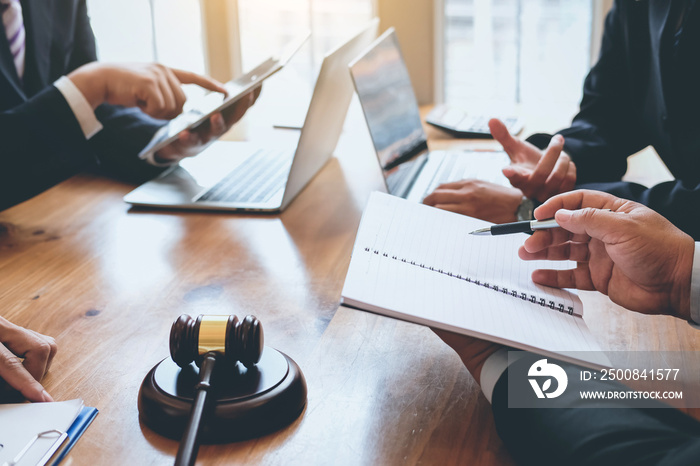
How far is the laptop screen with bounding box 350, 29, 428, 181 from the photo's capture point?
123cm

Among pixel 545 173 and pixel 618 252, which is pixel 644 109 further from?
pixel 618 252

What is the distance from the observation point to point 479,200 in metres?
1.10

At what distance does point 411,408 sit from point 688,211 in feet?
2.07

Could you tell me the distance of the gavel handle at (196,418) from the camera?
0.52m

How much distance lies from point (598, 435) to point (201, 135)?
1045 mm

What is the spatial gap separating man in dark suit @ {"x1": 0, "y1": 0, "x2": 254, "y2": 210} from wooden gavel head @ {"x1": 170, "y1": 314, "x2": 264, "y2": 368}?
2.24 ft

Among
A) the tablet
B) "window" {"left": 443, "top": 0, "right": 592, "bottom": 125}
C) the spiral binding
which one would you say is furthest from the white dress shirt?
"window" {"left": 443, "top": 0, "right": 592, "bottom": 125}

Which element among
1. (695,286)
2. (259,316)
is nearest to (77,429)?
(259,316)

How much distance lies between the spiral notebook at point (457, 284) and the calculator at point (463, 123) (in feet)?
2.79

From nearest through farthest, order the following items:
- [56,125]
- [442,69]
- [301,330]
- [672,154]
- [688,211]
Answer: [301,330], [688,211], [56,125], [672,154], [442,69]

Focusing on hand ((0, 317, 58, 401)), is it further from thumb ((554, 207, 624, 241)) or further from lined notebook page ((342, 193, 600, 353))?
thumb ((554, 207, 624, 241))

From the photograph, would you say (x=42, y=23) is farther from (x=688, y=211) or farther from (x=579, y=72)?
(x=579, y=72)

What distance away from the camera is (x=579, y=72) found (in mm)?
2469

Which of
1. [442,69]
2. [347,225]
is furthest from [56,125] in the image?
[442,69]
